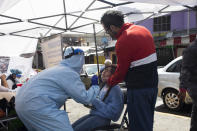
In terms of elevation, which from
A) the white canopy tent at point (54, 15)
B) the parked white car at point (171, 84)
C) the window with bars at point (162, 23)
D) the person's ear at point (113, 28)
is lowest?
the parked white car at point (171, 84)

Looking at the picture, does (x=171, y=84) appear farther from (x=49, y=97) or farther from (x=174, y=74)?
(x=49, y=97)

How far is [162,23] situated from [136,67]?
676 inches

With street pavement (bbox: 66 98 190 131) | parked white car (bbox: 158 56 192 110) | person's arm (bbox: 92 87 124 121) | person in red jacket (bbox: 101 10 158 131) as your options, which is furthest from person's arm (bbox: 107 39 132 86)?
parked white car (bbox: 158 56 192 110)

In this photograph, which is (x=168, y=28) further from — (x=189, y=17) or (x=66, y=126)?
(x=66, y=126)

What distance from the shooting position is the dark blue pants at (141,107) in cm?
230

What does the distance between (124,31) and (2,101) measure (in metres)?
2.54

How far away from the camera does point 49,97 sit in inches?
86.6

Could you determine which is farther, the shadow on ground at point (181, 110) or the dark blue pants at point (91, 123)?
the shadow on ground at point (181, 110)

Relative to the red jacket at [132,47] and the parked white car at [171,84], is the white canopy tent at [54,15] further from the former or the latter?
the red jacket at [132,47]

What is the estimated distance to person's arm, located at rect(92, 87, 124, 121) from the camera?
2826 millimetres

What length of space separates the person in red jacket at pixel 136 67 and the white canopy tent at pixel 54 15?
126 inches

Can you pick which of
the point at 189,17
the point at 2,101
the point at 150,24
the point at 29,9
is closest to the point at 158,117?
the point at 2,101

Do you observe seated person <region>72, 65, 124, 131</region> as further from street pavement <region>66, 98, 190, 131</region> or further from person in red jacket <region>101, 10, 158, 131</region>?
street pavement <region>66, 98, 190, 131</region>

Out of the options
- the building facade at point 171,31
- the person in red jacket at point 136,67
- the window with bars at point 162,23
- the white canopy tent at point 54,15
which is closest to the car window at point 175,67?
the white canopy tent at point 54,15
